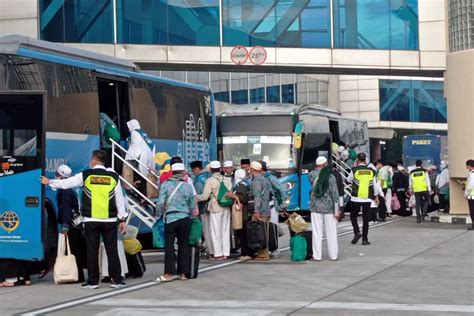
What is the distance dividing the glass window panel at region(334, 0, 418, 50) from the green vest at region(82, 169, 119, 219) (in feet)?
60.4

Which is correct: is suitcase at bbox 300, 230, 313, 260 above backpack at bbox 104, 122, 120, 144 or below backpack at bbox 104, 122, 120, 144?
below

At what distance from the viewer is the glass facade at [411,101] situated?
81.6 meters

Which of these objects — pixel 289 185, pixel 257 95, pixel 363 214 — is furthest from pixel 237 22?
pixel 257 95

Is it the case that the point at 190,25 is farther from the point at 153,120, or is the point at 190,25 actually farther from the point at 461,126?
the point at 153,120

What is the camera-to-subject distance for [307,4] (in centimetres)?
3183

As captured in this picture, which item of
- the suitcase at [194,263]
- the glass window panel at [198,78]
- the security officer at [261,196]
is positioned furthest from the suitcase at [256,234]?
the glass window panel at [198,78]

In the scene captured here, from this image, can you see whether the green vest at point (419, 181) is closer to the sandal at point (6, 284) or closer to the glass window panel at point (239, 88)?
the sandal at point (6, 284)

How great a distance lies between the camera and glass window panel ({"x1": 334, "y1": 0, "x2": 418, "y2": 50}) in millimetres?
30831

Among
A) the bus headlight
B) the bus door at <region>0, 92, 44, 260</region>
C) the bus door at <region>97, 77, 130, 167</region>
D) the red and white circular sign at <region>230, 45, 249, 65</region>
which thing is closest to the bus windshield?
the bus headlight

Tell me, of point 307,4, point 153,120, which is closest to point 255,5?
point 307,4

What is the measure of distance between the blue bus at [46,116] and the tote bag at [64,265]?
0.79 feet

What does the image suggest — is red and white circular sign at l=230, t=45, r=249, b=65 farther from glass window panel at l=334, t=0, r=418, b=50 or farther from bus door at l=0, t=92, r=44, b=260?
bus door at l=0, t=92, r=44, b=260

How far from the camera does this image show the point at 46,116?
48.3 feet

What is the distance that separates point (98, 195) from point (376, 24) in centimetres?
1979
